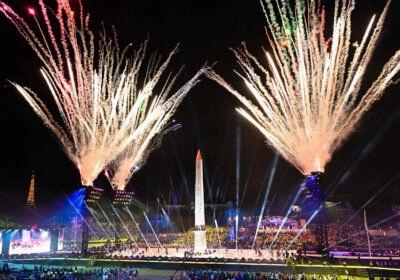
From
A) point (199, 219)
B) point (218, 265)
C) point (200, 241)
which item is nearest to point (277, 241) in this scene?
point (200, 241)

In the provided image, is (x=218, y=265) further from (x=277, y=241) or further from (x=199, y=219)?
(x=277, y=241)

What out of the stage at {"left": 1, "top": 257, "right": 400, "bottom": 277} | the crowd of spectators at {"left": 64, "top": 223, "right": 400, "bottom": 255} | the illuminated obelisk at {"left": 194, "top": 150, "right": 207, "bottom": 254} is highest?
the illuminated obelisk at {"left": 194, "top": 150, "right": 207, "bottom": 254}

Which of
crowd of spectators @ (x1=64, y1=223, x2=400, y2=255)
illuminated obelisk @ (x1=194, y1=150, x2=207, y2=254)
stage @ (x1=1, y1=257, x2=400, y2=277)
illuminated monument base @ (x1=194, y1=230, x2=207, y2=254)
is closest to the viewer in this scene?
stage @ (x1=1, y1=257, x2=400, y2=277)

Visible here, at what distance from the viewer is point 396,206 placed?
3978 centimetres

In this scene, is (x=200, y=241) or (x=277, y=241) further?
(x=277, y=241)

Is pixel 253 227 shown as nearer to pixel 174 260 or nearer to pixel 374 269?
pixel 174 260

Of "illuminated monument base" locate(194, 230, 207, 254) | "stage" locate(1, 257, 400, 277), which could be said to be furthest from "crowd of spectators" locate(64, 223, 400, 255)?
"stage" locate(1, 257, 400, 277)

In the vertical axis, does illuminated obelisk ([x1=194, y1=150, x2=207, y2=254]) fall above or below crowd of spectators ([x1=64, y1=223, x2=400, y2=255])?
above

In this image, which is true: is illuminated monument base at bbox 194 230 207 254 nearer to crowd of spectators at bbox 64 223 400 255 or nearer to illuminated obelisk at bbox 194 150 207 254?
illuminated obelisk at bbox 194 150 207 254

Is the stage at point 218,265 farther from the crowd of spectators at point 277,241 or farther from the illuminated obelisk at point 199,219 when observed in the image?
the illuminated obelisk at point 199,219

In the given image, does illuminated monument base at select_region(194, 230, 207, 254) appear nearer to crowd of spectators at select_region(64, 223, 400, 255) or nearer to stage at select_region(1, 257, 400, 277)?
crowd of spectators at select_region(64, 223, 400, 255)

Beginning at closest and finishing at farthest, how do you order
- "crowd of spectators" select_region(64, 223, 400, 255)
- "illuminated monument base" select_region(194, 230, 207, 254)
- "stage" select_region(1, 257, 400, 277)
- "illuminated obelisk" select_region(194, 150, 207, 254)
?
1. "stage" select_region(1, 257, 400, 277)
2. "crowd of spectators" select_region(64, 223, 400, 255)
3. "illuminated monument base" select_region(194, 230, 207, 254)
4. "illuminated obelisk" select_region(194, 150, 207, 254)

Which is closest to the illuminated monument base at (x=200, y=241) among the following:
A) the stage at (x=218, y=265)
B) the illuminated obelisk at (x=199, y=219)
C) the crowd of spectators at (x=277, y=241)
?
the illuminated obelisk at (x=199, y=219)

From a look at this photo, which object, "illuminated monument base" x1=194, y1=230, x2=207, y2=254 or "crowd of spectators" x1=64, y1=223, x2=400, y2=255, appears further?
"illuminated monument base" x1=194, y1=230, x2=207, y2=254
